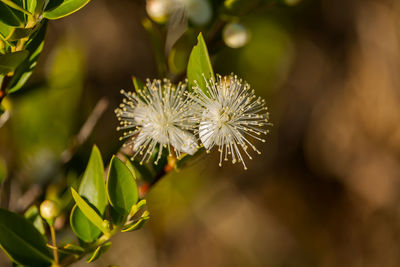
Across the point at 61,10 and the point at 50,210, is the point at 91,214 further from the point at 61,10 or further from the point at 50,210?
the point at 61,10

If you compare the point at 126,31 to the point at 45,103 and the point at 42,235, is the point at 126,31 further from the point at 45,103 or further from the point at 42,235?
the point at 42,235

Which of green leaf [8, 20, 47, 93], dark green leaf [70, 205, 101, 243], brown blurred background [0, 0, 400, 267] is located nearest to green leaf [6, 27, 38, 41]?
green leaf [8, 20, 47, 93]

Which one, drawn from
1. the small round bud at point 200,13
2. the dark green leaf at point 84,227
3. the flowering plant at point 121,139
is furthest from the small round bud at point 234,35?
the dark green leaf at point 84,227

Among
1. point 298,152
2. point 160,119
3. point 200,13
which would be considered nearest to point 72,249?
point 160,119

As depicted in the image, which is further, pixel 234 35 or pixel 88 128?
pixel 88 128

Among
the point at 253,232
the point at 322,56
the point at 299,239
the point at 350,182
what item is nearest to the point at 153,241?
the point at 253,232

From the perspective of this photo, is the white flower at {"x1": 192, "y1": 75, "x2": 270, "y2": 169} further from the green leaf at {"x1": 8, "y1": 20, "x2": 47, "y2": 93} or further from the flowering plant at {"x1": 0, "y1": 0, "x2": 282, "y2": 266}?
the green leaf at {"x1": 8, "y1": 20, "x2": 47, "y2": 93}

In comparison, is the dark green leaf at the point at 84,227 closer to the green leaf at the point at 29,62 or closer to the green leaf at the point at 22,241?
the green leaf at the point at 22,241
